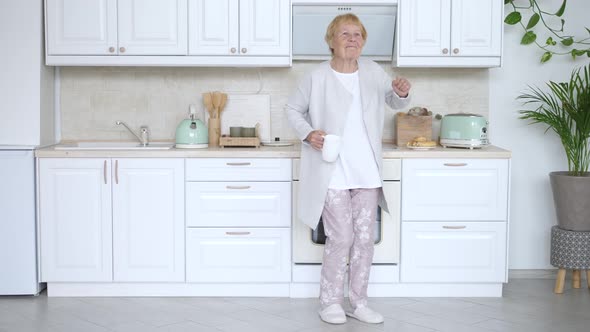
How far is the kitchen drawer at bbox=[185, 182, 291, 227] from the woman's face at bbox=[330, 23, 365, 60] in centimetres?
91

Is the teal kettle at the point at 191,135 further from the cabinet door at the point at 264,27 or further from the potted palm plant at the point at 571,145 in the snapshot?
the potted palm plant at the point at 571,145

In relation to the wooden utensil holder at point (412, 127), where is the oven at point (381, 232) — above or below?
below

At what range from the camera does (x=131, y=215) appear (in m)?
4.12

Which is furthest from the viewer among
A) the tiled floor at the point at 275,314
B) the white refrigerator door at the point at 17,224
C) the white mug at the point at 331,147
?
the white refrigerator door at the point at 17,224

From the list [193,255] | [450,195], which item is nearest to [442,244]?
[450,195]

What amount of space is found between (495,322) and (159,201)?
6.15ft

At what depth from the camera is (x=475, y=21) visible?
4270 mm

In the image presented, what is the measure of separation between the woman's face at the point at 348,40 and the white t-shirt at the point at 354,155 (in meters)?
0.14

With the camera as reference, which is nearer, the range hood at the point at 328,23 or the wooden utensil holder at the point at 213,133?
the range hood at the point at 328,23

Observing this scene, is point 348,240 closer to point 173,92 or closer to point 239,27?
point 239,27

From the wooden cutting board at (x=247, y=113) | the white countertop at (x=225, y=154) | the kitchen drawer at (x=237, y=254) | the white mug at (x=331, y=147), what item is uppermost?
the wooden cutting board at (x=247, y=113)

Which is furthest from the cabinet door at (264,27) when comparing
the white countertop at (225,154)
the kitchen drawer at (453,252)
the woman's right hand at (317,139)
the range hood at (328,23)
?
the kitchen drawer at (453,252)

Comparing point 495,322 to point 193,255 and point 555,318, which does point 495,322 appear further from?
point 193,255

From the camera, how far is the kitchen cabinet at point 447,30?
4.27 meters
